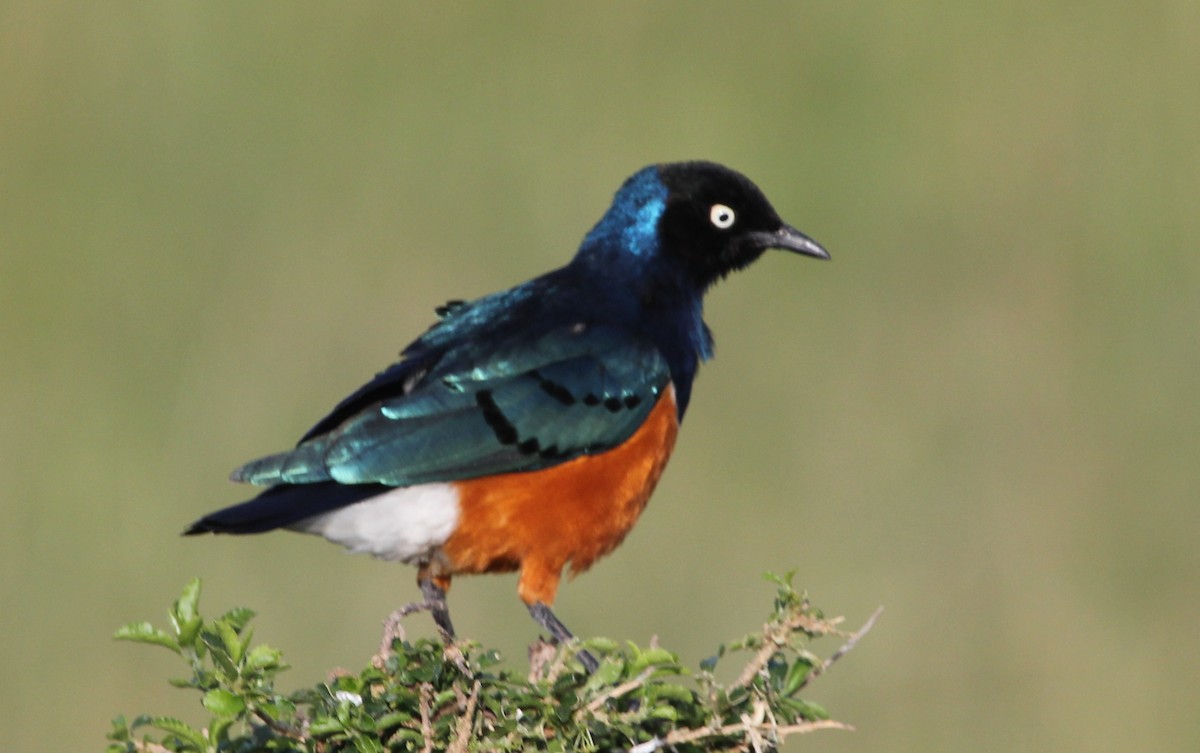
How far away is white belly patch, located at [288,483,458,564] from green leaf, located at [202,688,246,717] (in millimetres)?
1426

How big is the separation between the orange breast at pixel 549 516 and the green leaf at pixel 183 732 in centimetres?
167

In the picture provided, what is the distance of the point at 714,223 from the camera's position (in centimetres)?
582

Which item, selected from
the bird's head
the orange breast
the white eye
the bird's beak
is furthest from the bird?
the bird's beak

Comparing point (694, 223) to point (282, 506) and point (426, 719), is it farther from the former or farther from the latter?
point (426, 719)

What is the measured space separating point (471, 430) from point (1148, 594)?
4.00m

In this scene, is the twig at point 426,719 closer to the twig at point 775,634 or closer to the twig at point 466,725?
the twig at point 466,725

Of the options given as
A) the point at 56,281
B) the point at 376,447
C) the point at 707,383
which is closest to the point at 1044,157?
the point at 707,383

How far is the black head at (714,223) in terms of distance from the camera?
19.0 feet

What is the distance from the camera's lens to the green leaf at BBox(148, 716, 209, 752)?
3.06 meters

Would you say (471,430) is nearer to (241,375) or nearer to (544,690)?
(544,690)

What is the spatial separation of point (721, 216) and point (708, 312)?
2.85 m

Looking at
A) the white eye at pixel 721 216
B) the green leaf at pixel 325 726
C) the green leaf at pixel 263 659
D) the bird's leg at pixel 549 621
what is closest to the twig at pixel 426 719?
the green leaf at pixel 325 726

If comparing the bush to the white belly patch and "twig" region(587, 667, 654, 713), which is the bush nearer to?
"twig" region(587, 667, 654, 713)

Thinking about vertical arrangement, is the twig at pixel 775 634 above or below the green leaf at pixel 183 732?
above
